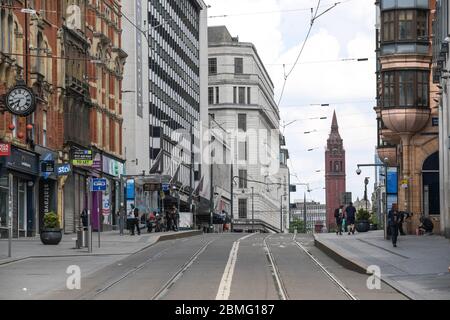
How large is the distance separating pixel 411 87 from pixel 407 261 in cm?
2681

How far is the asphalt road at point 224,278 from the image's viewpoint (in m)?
22.0

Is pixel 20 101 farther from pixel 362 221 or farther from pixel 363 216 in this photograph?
pixel 363 216

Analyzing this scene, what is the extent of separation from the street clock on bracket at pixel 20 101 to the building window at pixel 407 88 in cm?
2184

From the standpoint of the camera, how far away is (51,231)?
4350 centimetres

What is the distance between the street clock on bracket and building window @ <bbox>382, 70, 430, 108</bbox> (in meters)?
21.8

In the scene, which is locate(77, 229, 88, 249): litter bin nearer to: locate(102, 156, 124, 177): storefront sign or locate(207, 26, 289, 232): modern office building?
locate(102, 156, 124, 177): storefront sign

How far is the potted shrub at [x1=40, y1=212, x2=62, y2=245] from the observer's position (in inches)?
1711

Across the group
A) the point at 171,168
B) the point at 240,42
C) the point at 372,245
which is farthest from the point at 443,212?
the point at 240,42

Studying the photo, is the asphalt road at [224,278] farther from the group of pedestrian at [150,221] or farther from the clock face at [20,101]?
the group of pedestrian at [150,221]

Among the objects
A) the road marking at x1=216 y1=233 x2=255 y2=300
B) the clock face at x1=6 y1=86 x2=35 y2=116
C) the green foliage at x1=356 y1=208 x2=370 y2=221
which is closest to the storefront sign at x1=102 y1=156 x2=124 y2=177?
the green foliage at x1=356 y1=208 x2=370 y2=221

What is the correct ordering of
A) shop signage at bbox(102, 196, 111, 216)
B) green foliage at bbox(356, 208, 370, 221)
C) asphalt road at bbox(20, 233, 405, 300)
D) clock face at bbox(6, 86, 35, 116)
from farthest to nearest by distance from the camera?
shop signage at bbox(102, 196, 111, 216), green foliage at bbox(356, 208, 370, 221), clock face at bbox(6, 86, 35, 116), asphalt road at bbox(20, 233, 405, 300)

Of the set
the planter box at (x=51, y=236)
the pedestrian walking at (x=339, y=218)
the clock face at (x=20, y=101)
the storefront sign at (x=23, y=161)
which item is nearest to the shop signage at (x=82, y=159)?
the storefront sign at (x=23, y=161)

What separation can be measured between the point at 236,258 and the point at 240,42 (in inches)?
5214
